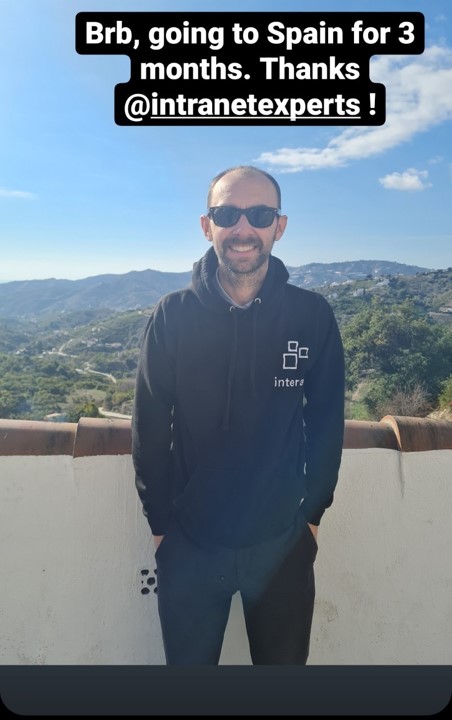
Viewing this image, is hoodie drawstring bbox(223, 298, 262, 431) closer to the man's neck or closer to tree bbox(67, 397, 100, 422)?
the man's neck

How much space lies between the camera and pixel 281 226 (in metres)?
1.40

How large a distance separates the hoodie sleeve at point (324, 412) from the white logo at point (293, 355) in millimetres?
44

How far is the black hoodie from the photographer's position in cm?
130

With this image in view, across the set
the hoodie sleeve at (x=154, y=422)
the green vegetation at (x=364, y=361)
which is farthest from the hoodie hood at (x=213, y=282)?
the green vegetation at (x=364, y=361)

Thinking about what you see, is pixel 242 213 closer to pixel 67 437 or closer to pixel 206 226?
pixel 206 226

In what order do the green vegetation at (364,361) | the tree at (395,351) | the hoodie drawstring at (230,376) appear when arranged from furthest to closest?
the tree at (395,351), the green vegetation at (364,361), the hoodie drawstring at (230,376)

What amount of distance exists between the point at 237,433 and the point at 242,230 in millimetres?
560

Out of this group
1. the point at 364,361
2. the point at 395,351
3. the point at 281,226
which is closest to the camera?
the point at 281,226

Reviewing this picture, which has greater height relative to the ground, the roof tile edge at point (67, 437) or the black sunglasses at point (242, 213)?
the black sunglasses at point (242, 213)

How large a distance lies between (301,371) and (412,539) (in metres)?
0.83

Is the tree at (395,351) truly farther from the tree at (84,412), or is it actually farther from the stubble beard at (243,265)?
the stubble beard at (243,265)

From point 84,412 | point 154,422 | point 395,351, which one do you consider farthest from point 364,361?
point 154,422

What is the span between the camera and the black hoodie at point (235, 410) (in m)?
1.30

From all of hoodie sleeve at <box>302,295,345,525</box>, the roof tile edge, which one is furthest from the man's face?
the roof tile edge
